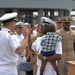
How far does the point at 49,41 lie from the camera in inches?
221

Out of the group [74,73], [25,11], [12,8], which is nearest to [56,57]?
[74,73]

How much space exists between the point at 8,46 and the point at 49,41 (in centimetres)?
94

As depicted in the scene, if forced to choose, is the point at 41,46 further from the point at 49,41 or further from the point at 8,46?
the point at 8,46

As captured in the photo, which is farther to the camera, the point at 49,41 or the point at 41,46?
the point at 41,46

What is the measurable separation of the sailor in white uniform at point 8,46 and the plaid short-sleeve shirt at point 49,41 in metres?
0.71

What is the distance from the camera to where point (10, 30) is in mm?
4992

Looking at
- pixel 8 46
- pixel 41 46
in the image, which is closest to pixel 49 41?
A: pixel 41 46

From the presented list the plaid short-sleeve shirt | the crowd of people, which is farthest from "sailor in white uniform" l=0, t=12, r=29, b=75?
the plaid short-sleeve shirt

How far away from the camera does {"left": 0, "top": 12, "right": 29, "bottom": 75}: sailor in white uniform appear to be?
4898mm

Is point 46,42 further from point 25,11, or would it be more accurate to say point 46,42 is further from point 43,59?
point 25,11

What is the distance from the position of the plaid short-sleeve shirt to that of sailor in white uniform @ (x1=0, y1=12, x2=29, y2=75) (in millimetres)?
707

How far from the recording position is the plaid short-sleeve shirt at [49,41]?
5.59 metres

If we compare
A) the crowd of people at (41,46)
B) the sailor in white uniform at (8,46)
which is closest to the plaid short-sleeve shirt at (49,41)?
the crowd of people at (41,46)

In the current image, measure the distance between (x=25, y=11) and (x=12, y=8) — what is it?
13.7 feet
